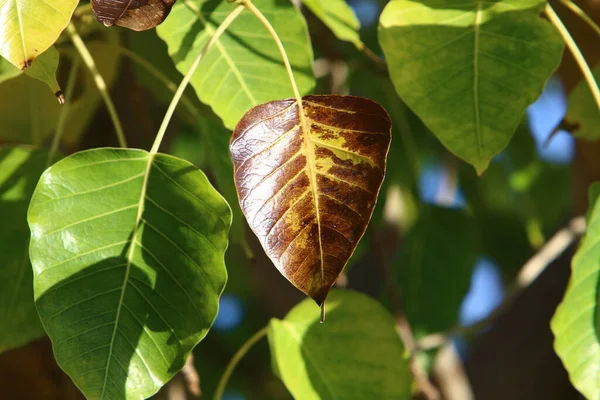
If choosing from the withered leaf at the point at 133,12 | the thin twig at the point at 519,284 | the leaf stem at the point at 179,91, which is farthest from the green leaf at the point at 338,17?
the thin twig at the point at 519,284

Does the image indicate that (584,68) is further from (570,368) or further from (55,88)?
(55,88)

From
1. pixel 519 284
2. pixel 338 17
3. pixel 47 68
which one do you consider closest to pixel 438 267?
pixel 519 284

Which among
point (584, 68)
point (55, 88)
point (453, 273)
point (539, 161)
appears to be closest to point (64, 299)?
point (55, 88)

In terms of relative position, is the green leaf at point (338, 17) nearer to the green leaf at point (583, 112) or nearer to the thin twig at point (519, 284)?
the green leaf at point (583, 112)

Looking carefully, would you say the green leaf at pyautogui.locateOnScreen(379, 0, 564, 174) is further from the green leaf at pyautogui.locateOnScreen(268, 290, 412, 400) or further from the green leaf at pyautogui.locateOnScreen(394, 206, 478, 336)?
the green leaf at pyautogui.locateOnScreen(394, 206, 478, 336)

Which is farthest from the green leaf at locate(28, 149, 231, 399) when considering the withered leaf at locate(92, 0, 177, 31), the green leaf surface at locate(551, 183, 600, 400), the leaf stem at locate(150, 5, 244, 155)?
the green leaf surface at locate(551, 183, 600, 400)

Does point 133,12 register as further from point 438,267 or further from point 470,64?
point 438,267
